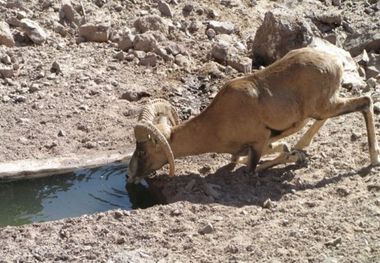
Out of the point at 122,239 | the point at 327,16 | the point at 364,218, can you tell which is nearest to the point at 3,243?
the point at 122,239

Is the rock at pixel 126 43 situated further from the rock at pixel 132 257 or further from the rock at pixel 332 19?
the rock at pixel 132 257

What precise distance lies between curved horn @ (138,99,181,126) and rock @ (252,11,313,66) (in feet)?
13.8

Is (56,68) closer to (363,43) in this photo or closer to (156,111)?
(156,111)

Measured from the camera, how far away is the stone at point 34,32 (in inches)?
623

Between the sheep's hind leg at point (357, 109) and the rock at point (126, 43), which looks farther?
the rock at point (126, 43)

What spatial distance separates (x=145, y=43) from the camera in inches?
627

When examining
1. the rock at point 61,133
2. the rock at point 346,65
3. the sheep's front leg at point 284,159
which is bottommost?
the rock at point 61,133

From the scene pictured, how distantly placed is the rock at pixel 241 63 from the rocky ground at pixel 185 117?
26 millimetres

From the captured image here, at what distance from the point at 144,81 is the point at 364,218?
21.1 ft

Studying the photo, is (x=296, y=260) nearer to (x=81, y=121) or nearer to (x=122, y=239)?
(x=122, y=239)

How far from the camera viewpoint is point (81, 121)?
45.7 ft

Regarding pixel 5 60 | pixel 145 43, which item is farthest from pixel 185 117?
pixel 5 60

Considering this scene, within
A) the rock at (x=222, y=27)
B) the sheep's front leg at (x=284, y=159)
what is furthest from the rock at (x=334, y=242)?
the rock at (x=222, y=27)

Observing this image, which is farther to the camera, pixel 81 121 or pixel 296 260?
pixel 81 121
